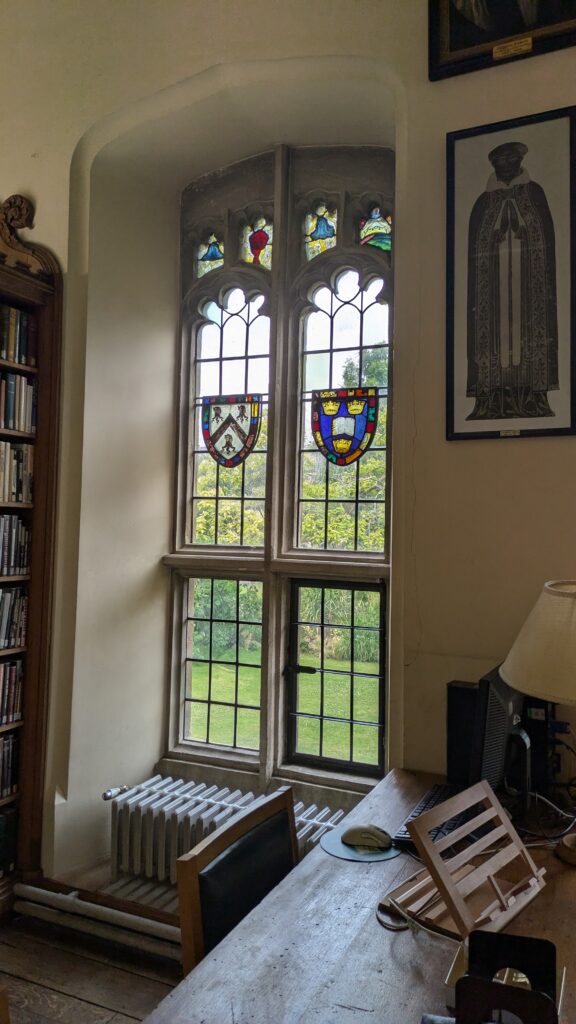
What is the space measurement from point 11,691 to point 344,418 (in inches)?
75.3

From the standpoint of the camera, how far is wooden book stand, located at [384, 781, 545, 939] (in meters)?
1.36

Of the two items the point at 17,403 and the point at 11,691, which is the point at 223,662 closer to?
the point at 11,691

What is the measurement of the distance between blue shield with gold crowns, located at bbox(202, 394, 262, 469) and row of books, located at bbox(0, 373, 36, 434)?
0.87 m

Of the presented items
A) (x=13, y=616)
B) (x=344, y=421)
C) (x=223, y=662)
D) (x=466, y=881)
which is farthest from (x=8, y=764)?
(x=466, y=881)

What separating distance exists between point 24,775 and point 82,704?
0.37m

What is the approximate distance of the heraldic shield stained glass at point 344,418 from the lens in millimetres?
3158

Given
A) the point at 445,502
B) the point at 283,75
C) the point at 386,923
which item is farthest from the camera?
the point at 283,75

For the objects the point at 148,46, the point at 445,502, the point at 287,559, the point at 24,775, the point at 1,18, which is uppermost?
the point at 1,18

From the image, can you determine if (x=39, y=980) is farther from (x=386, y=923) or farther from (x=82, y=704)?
(x=386, y=923)

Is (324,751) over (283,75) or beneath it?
beneath

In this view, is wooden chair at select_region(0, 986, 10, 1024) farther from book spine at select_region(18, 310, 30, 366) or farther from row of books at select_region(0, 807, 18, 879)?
book spine at select_region(18, 310, 30, 366)

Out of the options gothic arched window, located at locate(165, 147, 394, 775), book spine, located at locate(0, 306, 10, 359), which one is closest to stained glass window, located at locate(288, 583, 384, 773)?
gothic arched window, located at locate(165, 147, 394, 775)

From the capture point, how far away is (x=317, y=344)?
332 cm

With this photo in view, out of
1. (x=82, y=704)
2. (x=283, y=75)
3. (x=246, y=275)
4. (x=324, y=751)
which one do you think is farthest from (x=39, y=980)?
(x=283, y=75)
